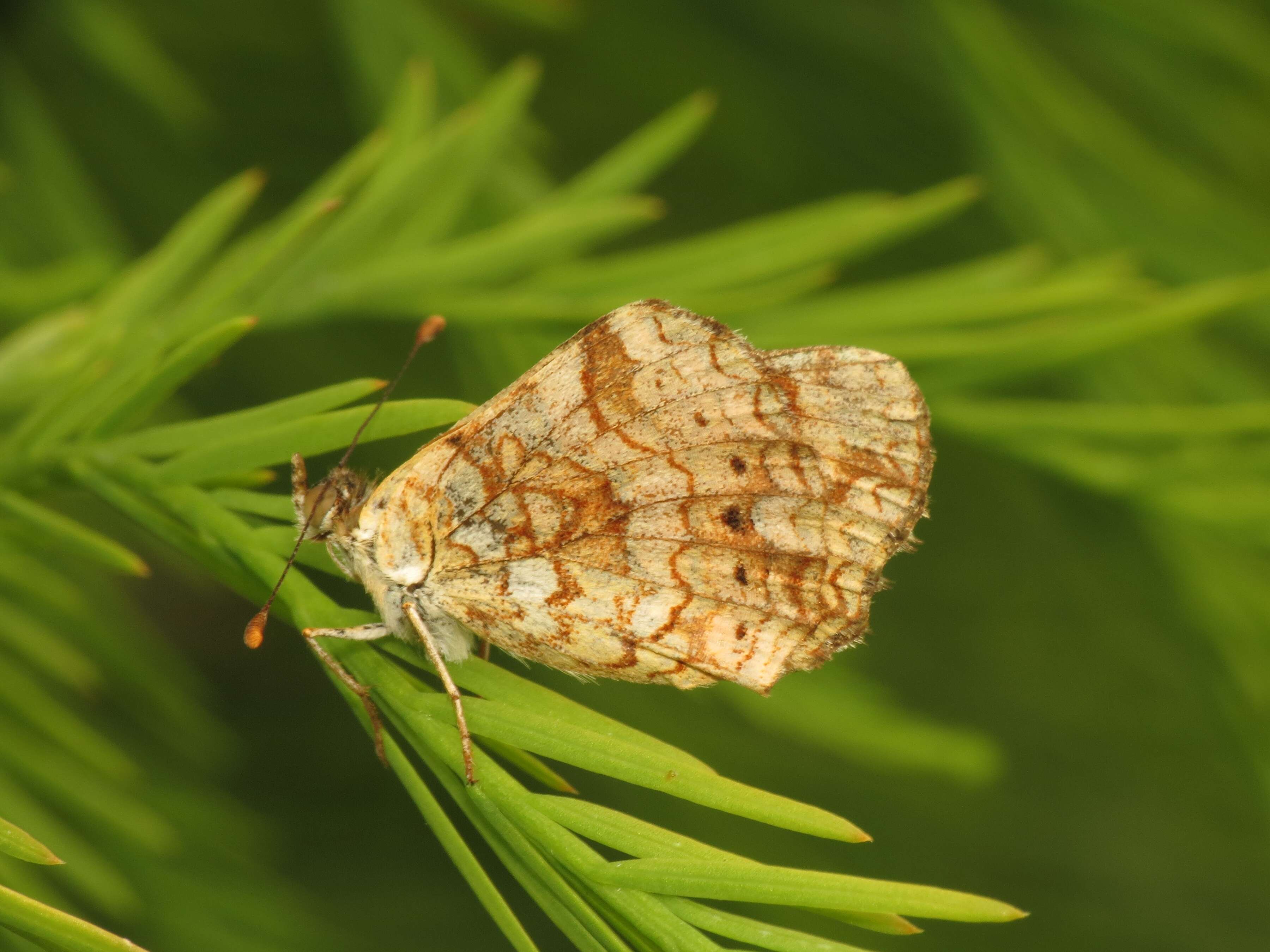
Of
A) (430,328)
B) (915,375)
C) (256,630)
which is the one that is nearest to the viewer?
(256,630)

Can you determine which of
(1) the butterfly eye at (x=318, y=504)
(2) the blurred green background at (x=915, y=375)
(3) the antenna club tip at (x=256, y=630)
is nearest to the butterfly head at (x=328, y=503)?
(1) the butterfly eye at (x=318, y=504)

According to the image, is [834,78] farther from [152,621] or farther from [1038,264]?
[152,621]

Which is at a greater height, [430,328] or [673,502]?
[430,328]

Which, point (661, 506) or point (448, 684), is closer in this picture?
point (448, 684)

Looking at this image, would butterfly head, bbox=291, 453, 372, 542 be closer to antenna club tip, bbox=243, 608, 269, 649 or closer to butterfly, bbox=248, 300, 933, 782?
butterfly, bbox=248, 300, 933, 782

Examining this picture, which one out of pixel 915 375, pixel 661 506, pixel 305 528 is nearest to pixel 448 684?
pixel 305 528

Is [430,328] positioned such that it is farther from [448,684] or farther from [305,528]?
[448,684]

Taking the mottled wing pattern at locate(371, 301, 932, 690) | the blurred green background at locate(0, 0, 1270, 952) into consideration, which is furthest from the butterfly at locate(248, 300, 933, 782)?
the blurred green background at locate(0, 0, 1270, 952)
